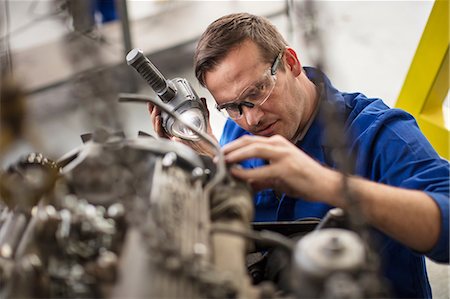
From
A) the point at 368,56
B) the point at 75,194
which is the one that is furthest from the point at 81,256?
the point at 368,56

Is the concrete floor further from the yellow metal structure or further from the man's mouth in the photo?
the man's mouth

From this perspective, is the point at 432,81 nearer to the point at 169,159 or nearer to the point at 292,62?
the point at 292,62

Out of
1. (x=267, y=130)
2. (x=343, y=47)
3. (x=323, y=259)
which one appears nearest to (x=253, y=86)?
(x=267, y=130)

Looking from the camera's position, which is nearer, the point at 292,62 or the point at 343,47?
the point at 292,62

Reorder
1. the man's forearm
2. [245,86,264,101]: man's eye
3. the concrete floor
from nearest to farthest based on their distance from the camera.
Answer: the man's forearm < [245,86,264,101]: man's eye < the concrete floor

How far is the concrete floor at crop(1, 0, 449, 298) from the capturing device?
3.46 m

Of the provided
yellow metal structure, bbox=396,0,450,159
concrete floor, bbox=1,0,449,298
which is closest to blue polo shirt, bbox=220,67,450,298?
yellow metal structure, bbox=396,0,450,159

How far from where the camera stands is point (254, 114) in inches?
65.3

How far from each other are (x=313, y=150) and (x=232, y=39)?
0.33 metres

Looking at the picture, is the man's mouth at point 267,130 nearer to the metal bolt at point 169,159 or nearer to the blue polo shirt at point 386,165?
the blue polo shirt at point 386,165

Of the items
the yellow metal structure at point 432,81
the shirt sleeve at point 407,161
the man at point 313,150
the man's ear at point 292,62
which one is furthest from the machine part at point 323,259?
the yellow metal structure at point 432,81

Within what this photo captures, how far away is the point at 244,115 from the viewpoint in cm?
168

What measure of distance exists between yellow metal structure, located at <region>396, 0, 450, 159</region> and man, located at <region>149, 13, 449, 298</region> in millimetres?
882

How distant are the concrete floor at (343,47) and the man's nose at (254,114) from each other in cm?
154
